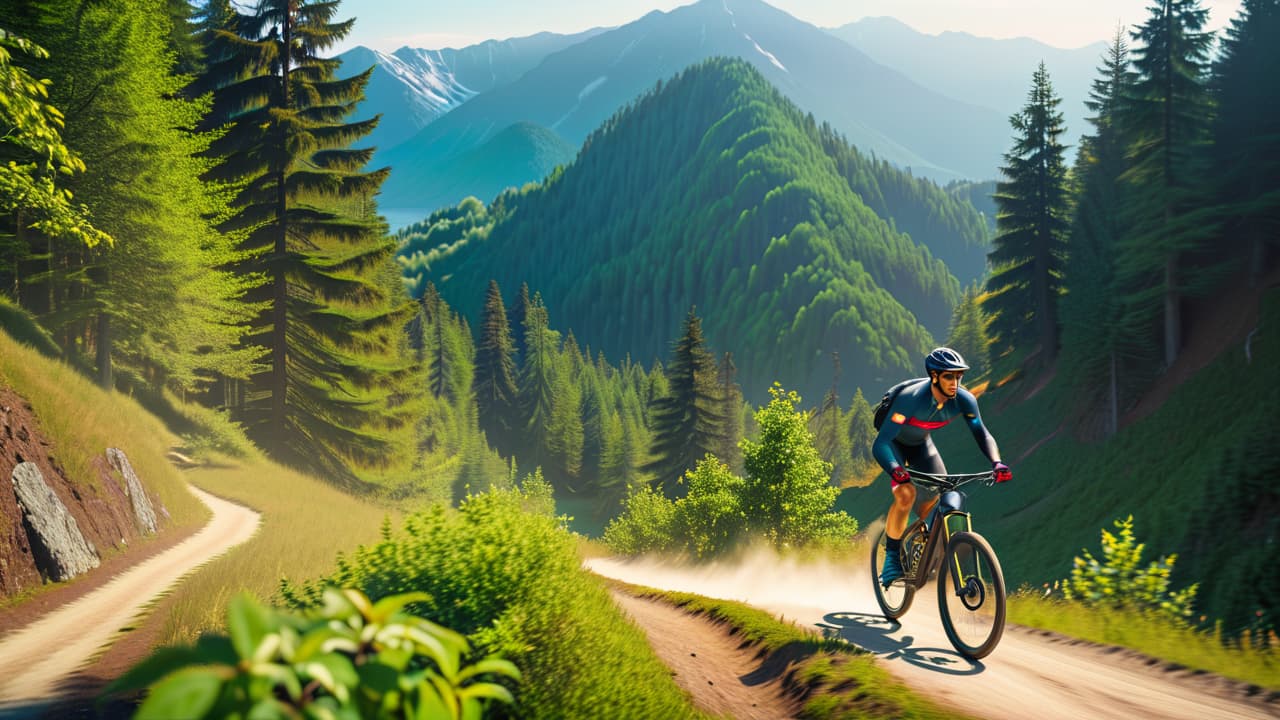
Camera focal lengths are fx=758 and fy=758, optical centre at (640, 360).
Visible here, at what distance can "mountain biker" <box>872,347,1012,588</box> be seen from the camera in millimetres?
7266

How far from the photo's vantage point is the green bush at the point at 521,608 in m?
5.25

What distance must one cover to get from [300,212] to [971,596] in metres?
25.2

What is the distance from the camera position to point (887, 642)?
313 inches

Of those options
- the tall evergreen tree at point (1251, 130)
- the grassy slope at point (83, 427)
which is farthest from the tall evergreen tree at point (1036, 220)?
the grassy slope at point (83, 427)

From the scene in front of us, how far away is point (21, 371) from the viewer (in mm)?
11734

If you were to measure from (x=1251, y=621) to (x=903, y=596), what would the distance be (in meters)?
3.34

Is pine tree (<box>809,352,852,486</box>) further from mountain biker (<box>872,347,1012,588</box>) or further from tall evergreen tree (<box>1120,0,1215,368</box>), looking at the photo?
mountain biker (<box>872,347,1012,588</box>)

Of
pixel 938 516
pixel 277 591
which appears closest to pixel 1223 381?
pixel 938 516

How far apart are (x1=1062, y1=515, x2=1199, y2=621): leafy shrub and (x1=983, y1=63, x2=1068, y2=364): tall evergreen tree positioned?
44.3 m

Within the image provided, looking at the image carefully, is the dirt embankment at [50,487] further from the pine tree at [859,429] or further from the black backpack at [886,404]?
the pine tree at [859,429]

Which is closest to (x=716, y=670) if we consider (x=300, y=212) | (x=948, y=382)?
(x=948, y=382)

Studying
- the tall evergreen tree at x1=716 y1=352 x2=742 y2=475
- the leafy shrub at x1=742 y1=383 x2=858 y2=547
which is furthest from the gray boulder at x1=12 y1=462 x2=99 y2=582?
the tall evergreen tree at x1=716 y1=352 x2=742 y2=475

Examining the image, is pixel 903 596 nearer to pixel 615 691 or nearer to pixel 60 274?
pixel 615 691

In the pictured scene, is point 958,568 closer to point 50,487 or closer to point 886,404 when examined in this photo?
point 886,404
